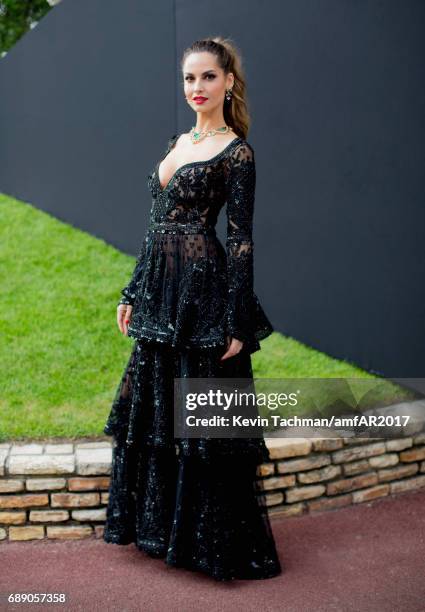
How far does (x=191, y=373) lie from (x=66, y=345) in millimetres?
2320

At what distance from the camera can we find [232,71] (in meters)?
2.98

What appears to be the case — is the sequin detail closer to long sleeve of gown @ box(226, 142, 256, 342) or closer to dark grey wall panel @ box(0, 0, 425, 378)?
long sleeve of gown @ box(226, 142, 256, 342)

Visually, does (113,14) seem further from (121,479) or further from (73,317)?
(121,479)

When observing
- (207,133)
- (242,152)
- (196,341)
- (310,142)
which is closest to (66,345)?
(310,142)

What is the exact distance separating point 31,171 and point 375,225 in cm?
527

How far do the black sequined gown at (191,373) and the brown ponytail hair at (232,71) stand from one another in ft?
0.52

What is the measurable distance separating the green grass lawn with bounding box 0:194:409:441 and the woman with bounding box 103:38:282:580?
35.3 inches

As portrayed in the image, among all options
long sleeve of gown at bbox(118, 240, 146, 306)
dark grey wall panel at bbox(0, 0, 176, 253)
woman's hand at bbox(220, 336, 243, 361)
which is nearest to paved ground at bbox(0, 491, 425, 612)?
woman's hand at bbox(220, 336, 243, 361)

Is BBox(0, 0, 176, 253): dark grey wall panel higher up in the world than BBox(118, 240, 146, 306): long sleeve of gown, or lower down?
higher up

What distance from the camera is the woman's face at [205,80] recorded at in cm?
291

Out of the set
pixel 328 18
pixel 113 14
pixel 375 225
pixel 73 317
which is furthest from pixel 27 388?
pixel 113 14

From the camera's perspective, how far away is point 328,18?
4.92m

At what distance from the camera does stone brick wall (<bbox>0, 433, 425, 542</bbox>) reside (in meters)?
3.50

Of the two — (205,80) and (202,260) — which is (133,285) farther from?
(205,80)
